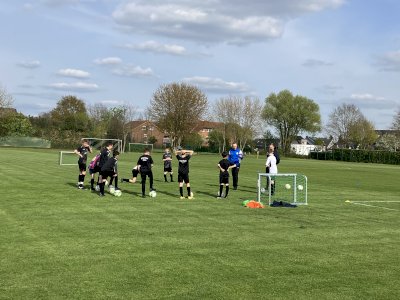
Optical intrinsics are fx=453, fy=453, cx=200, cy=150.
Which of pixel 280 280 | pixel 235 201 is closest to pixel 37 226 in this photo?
pixel 280 280

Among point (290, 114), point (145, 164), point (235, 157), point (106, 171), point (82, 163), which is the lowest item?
point (106, 171)

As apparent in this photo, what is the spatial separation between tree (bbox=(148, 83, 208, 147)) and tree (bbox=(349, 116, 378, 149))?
4023 cm

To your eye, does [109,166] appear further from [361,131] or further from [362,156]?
[361,131]

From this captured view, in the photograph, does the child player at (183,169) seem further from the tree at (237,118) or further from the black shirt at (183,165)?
the tree at (237,118)

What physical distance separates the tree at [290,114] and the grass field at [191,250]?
89101mm

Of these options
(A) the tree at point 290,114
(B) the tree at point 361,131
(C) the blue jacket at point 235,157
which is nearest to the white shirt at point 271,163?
(C) the blue jacket at point 235,157

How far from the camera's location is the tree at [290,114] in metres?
102

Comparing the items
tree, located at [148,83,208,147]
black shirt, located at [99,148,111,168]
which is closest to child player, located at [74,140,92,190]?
black shirt, located at [99,148,111,168]

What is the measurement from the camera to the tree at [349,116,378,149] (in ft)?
334

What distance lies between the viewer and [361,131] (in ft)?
335

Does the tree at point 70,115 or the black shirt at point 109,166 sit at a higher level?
the tree at point 70,115

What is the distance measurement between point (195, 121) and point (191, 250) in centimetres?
7450

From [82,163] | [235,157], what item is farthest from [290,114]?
[82,163]

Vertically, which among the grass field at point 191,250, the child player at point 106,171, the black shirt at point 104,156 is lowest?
the grass field at point 191,250
